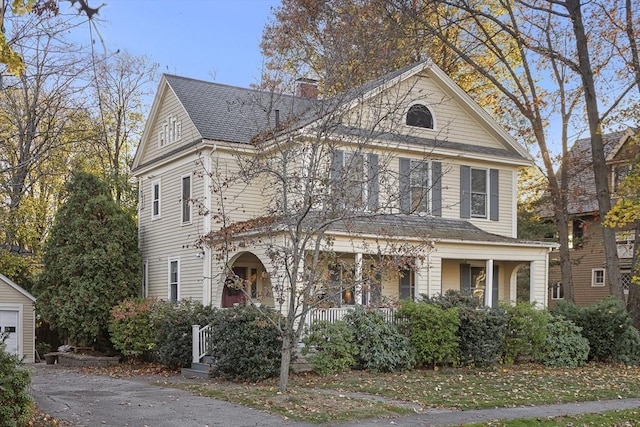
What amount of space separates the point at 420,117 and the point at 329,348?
30.1ft

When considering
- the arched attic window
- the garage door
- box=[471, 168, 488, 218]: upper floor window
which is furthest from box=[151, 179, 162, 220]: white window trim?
box=[471, 168, 488, 218]: upper floor window

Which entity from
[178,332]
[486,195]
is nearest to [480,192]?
[486,195]

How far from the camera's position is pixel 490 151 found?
23.5 metres

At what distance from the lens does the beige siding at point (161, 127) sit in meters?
23.1

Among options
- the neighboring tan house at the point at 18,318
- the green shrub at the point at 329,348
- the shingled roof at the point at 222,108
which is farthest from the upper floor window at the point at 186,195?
the neighboring tan house at the point at 18,318

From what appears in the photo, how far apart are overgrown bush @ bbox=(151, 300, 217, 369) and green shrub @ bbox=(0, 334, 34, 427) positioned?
8.13 meters

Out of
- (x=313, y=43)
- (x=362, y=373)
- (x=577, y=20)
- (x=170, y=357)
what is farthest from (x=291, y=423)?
(x=313, y=43)

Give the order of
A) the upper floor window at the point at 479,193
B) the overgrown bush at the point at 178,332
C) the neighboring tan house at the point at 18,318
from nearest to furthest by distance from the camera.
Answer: the overgrown bush at the point at 178,332 < the upper floor window at the point at 479,193 < the neighboring tan house at the point at 18,318

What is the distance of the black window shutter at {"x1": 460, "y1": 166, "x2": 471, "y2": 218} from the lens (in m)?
22.8

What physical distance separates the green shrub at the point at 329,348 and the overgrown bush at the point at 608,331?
721 cm

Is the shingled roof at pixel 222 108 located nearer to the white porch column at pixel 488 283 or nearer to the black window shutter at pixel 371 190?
the black window shutter at pixel 371 190

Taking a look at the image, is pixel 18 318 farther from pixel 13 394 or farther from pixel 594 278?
pixel 594 278

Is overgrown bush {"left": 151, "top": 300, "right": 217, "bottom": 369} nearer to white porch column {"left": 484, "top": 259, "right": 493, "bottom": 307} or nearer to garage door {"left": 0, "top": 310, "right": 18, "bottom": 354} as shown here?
white porch column {"left": 484, "top": 259, "right": 493, "bottom": 307}

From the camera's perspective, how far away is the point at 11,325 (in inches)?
1064
